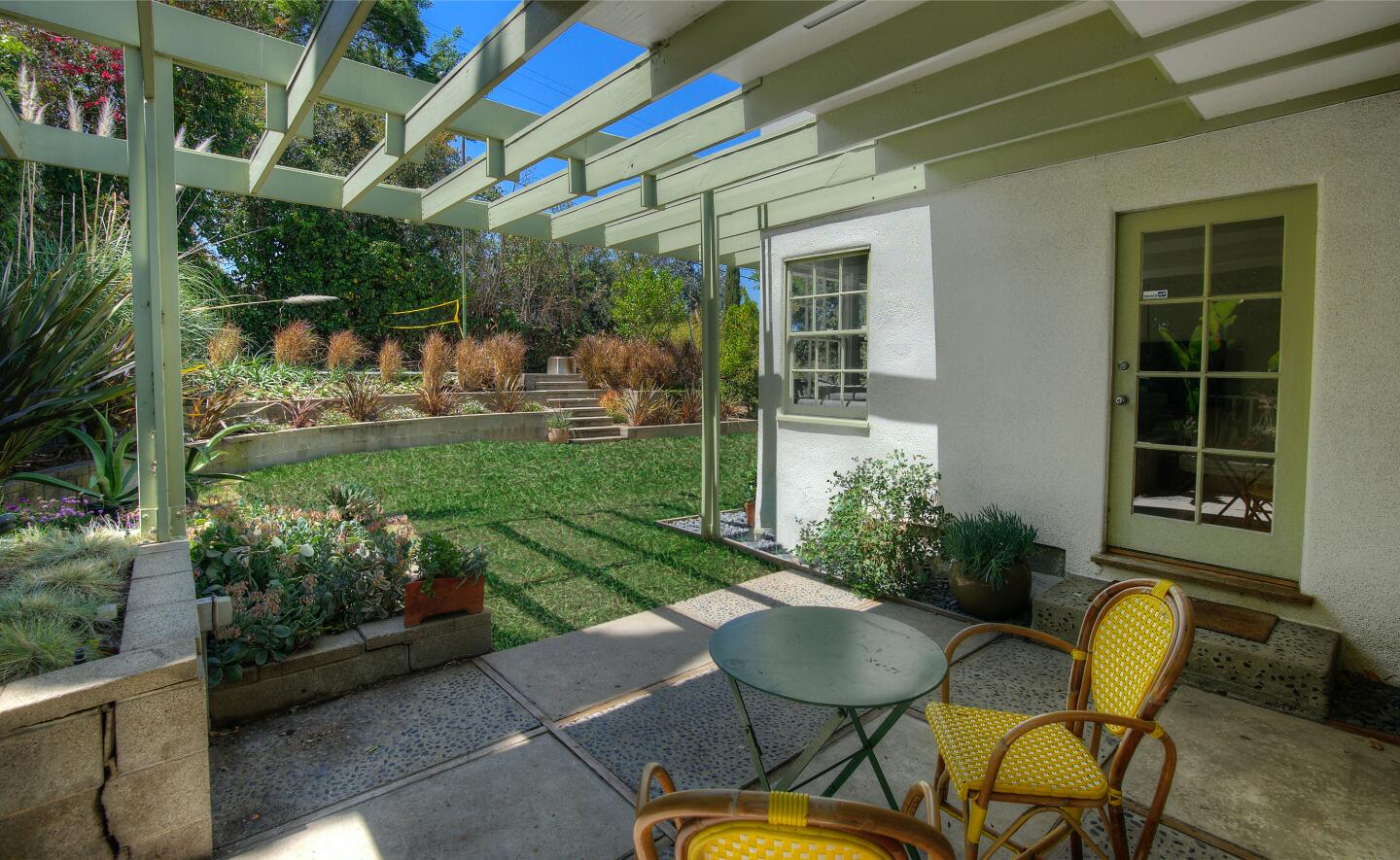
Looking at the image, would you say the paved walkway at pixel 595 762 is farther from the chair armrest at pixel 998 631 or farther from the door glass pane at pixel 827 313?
the door glass pane at pixel 827 313

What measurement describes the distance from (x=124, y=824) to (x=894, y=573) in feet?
13.6

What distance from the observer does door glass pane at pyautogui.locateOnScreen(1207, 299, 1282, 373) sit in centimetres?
368

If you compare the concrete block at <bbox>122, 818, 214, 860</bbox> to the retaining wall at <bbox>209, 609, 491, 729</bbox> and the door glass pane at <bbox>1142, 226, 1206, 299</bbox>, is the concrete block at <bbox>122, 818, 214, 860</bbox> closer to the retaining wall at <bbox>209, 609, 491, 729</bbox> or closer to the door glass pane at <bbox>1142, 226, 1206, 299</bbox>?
the retaining wall at <bbox>209, 609, 491, 729</bbox>

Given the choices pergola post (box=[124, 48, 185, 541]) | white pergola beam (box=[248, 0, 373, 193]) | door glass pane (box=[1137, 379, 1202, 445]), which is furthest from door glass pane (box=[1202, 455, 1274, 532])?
pergola post (box=[124, 48, 185, 541])

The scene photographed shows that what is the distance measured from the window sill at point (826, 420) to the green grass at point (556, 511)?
1339mm

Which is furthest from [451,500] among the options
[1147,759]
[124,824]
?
[1147,759]

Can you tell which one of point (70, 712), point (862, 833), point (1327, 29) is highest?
point (1327, 29)

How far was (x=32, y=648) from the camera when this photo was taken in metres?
2.08

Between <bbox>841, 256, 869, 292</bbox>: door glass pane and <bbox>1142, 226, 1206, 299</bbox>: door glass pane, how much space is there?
2090mm

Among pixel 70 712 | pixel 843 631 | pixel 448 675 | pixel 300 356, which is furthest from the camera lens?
pixel 300 356

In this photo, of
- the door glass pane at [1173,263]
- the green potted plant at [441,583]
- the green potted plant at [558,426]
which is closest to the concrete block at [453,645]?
the green potted plant at [441,583]

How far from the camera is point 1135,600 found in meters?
2.03

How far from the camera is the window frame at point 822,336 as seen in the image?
5.64 meters

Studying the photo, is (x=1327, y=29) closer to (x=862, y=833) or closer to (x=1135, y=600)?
(x=1135, y=600)
